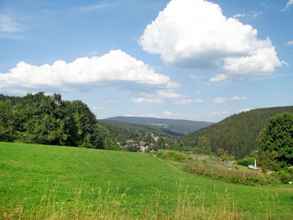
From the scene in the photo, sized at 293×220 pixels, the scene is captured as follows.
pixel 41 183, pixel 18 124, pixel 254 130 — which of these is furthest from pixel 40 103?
pixel 254 130

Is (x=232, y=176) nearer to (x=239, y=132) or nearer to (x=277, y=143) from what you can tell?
(x=277, y=143)

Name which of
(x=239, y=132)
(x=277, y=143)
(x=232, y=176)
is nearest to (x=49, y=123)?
(x=277, y=143)

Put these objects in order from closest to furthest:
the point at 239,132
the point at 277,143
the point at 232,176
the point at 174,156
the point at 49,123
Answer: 1. the point at 232,176
2. the point at 277,143
3. the point at 174,156
4. the point at 49,123
5. the point at 239,132

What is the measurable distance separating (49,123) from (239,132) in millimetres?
83710

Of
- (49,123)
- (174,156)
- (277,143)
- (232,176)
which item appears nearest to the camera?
(232,176)

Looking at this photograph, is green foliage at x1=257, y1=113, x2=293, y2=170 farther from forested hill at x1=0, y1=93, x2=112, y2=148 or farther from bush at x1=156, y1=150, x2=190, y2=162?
→ forested hill at x1=0, y1=93, x2=112, y2=148

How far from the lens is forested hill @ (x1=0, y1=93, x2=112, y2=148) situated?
2165 inches

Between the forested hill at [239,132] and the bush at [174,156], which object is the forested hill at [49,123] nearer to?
the bush at [174,156]

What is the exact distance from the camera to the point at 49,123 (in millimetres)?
55562

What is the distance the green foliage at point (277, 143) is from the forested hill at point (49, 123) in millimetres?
33052

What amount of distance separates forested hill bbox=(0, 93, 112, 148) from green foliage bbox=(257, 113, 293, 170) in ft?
108

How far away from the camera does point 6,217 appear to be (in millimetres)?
5164

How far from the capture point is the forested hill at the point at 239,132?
356 ft

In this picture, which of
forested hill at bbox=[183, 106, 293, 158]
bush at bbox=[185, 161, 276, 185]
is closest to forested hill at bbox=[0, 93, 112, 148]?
bush at bbox=[185, 161, 276, 185]
